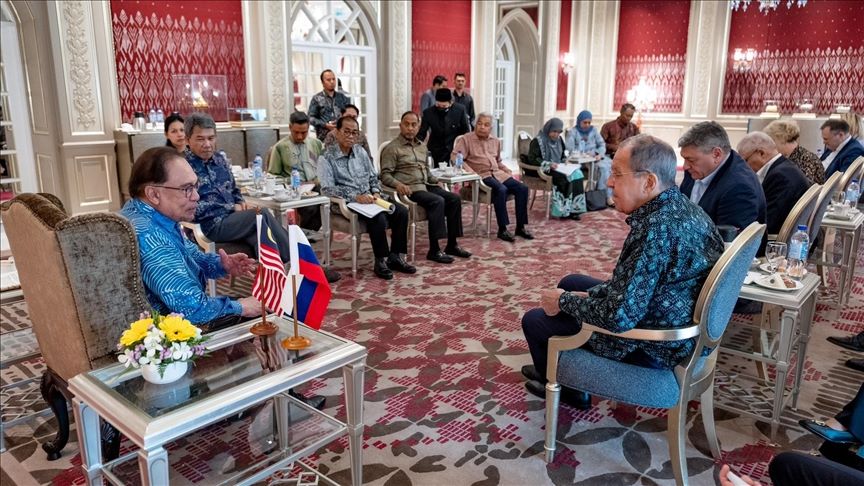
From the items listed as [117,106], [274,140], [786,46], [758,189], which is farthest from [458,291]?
[786,46]

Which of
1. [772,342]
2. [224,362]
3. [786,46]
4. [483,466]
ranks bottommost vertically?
[483,466]

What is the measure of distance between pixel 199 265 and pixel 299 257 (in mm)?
806

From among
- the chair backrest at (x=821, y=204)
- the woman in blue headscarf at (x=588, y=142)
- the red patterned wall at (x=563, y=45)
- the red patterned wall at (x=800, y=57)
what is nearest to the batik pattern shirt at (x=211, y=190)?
the chair backrest at (x=821, y=204)

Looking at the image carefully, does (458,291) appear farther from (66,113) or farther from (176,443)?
(66,113)

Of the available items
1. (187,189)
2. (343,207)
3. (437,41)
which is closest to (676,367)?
(187,189)

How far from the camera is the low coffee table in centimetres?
157

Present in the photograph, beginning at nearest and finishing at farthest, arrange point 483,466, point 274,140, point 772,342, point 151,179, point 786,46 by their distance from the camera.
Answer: point 151,179 < point 483,466 < point 772,342 < point 274,140 < point 786,46

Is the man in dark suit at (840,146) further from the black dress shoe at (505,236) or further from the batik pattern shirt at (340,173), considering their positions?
the batik pattern shirt at (340,173)

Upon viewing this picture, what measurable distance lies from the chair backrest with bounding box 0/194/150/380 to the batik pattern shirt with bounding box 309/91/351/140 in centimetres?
509

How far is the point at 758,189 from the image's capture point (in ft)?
10.2

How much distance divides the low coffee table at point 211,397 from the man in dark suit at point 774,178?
2747 millimetres

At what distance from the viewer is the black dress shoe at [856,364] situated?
10.8ft

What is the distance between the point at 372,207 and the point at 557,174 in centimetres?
309

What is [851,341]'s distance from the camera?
11.8 feet
